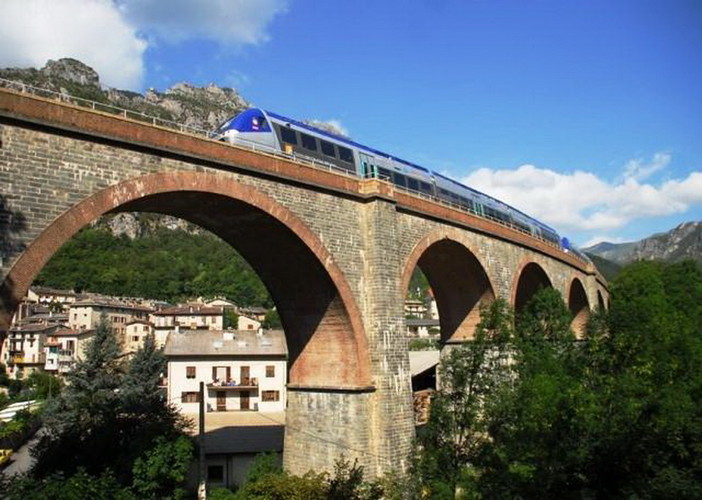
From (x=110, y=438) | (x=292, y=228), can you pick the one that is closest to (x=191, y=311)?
(x=110, y=438)

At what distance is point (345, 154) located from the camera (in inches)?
836

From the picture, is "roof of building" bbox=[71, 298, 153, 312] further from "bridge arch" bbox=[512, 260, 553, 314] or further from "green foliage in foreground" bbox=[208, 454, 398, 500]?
"green foliage in foreground" bbox=[208, 454, 398, 500]

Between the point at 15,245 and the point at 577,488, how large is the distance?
17.1 metres

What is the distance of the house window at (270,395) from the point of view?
41094 millimetres

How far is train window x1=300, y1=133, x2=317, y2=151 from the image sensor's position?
64.8ft

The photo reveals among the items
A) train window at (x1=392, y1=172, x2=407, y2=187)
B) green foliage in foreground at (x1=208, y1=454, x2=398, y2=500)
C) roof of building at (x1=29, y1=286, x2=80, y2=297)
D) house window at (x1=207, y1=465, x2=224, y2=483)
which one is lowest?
house window at (x1=207, y1=465, x2=224, y2=483)

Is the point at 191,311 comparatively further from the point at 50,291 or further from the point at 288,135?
the point at 288,135

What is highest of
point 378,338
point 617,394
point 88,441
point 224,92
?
point 224,92

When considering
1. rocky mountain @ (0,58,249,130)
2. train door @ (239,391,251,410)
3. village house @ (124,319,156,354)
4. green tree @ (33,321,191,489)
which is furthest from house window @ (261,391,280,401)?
rocky mountain @ (0,58,249,130)

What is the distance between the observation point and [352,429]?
17812 mm

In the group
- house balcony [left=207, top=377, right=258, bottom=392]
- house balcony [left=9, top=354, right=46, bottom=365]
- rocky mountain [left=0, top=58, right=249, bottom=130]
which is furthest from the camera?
rocky mountain [left=0, top=58, right=249, bottom=130]

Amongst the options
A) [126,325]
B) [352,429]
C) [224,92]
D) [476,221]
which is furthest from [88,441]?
[224,92]

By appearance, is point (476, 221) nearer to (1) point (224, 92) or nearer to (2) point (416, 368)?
(2) point (416, 368)

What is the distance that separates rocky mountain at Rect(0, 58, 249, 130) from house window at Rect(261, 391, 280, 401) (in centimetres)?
9005
